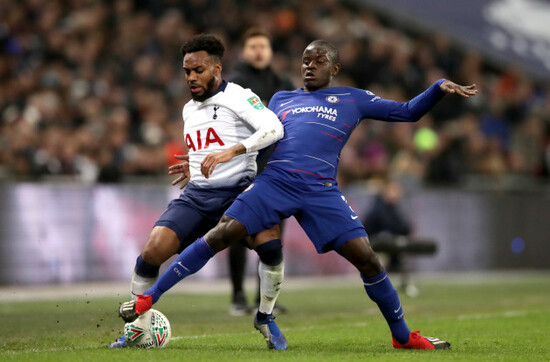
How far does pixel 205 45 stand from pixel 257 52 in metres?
2.81

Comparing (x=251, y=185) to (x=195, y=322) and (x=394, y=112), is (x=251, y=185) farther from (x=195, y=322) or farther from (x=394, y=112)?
(x=195, y=322)

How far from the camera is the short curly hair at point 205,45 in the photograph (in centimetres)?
691

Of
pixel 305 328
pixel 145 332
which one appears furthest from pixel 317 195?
pixel 305 328

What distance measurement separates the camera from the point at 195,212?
683 cm

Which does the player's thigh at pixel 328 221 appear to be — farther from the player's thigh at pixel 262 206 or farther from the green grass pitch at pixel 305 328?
the green grass pitch at pixel 305 328

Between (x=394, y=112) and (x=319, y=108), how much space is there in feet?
1.79

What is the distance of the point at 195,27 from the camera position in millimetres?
18281

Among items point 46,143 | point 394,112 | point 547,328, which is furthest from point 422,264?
point 394,112

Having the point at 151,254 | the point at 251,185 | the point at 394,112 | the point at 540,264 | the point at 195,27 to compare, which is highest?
the point at 195,27

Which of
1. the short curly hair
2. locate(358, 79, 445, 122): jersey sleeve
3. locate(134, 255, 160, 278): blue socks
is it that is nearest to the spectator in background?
the short curly hair

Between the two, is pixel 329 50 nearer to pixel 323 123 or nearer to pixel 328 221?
pixel 323 123

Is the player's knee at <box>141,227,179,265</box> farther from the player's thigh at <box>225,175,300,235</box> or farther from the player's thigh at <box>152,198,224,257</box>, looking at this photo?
the player's thigh at <box>225,175,300,235</box>

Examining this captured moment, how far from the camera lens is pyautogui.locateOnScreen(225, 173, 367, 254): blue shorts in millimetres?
6598

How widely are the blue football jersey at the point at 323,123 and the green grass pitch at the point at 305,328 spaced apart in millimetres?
1286
